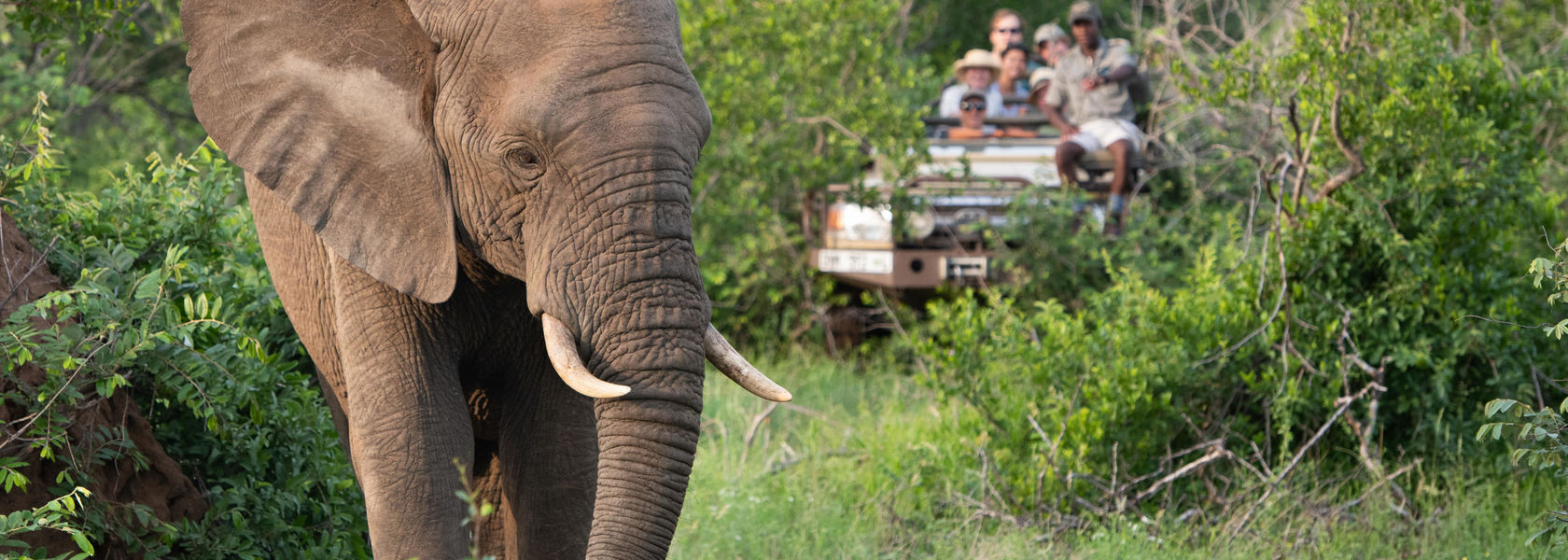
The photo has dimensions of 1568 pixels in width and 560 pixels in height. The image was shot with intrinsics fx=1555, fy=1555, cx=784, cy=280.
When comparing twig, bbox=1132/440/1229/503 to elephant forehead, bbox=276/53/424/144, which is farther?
twig, bbox=1132/440/1229/503

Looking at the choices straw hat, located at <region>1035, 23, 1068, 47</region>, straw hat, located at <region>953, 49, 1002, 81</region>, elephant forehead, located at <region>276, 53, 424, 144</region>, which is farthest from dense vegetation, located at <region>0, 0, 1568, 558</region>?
straw hat, located at <region>1035, 23, 1068, 47</region>

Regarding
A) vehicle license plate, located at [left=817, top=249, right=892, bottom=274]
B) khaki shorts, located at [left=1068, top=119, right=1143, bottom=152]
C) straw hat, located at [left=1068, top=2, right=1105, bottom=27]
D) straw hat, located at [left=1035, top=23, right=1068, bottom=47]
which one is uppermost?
straw hat, located at [left=1068, top=2, right=1105, bottom=27]

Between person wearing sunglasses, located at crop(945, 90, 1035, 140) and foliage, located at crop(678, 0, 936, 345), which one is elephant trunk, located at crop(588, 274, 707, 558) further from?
person wearing sunglasses, located at crop(945, 90, 1035, 140)

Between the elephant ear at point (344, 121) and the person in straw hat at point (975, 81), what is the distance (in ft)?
25.5

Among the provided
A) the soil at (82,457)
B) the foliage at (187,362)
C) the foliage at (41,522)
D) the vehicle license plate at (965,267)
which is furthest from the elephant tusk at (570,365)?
the vehicle license plate at (965,267)

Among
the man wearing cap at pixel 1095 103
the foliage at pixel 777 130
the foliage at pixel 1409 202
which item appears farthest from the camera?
the foliage at pixel 777 130

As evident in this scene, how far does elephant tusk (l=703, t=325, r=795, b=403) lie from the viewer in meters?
3.51

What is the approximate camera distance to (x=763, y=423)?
24.8 feet

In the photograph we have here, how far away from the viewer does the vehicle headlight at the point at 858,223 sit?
933 cm

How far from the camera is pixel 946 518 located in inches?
A: 242

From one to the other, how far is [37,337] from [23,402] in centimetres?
17

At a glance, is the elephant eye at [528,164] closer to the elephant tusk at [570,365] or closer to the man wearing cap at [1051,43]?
the elephant tusk at [570,365]

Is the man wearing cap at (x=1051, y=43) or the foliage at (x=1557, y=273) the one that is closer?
the foliage at (x=1557, y=273)

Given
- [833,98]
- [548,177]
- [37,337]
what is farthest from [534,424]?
[833,98]
